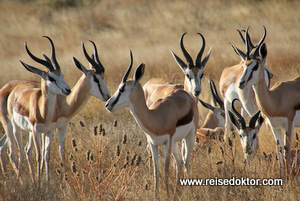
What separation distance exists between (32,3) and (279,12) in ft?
53.5

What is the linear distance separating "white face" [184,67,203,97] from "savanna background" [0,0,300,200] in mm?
951

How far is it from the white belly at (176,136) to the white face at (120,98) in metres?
0.54

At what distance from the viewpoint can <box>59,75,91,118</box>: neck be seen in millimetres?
7824

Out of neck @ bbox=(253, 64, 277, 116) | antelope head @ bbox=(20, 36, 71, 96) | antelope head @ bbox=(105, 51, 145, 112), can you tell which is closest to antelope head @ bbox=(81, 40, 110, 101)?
antelope head @ bbox=(20, 36, 71, 96)

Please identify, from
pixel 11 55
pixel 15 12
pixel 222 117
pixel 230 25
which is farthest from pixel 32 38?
pixel 222 117

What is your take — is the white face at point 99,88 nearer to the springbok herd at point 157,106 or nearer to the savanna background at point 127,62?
A: the springbok herd at point 157,106

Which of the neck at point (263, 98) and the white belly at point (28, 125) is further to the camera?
the white belly at point (28, 125)

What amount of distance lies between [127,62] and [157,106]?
33.8 feet

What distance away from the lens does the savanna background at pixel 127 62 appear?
5.98 meters

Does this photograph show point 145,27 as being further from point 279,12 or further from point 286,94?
point 286,94

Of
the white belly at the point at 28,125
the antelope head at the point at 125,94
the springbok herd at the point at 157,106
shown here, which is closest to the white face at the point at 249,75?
the springbok herd at the point at 157,106

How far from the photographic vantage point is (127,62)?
1661 centimetres

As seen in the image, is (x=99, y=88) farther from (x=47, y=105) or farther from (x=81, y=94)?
(x=47, y=105)

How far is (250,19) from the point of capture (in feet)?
77.3
